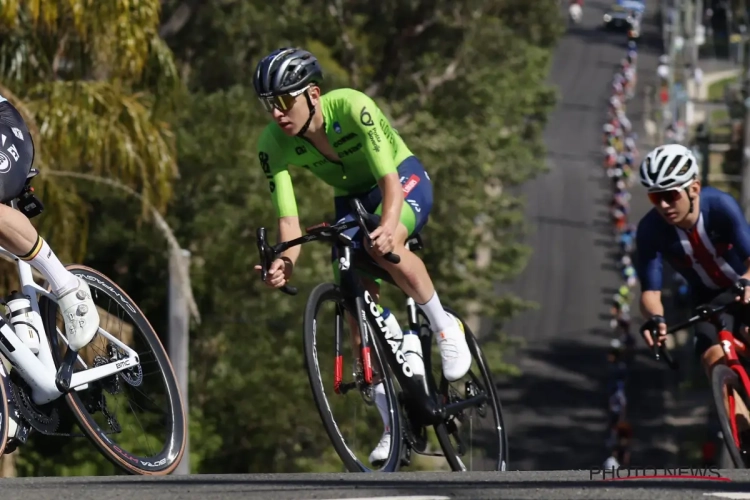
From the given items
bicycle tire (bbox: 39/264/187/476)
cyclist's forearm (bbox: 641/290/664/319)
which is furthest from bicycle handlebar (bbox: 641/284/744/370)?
bicycle tire (bbox: 39/264/187/476)

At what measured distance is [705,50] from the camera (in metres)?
84.3

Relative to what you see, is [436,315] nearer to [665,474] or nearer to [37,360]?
[665,474]

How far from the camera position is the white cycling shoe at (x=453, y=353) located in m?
7.41

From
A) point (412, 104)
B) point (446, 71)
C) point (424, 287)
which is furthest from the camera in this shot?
point (446, 71)

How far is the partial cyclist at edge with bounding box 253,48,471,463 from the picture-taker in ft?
21.7

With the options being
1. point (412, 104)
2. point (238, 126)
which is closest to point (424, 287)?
point (238, 126)

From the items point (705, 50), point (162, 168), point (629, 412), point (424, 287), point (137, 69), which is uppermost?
point (705, 50)

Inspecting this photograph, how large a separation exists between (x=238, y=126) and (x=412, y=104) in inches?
543

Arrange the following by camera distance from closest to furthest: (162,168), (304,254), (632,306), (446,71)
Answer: (162,168) < (304,254) < (446,71) < (632,306)

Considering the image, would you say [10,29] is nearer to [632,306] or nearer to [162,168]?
[162,168]

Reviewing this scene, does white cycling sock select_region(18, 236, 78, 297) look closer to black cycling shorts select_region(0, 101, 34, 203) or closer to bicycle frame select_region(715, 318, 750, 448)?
black cycling shorts select_region(0, 101, 34, 203)

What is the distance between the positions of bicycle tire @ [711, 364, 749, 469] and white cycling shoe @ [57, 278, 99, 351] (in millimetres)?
3185

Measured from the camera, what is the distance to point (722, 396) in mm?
7562

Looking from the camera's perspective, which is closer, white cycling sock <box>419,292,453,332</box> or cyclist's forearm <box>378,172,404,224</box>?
cyclist's forearm <box>378,172,404,224</box>
